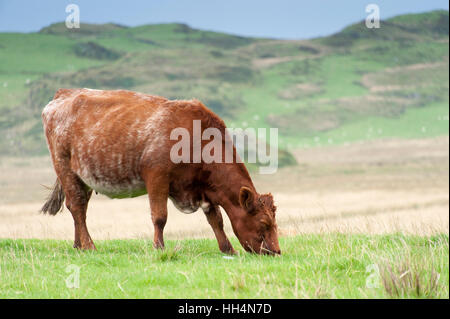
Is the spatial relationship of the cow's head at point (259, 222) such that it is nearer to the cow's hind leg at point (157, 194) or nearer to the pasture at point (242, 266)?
the pasture at point (242, 266)

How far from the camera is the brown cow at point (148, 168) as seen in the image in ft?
35.3

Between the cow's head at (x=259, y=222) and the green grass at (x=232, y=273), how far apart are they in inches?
10.4

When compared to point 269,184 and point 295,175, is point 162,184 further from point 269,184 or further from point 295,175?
point 295,175

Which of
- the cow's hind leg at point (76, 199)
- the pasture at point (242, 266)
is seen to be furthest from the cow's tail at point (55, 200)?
the cow's hind leg at point (76, 199)

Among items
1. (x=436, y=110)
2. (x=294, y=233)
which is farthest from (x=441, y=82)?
(x=294, y=233)

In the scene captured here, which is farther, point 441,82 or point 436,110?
point 441,82

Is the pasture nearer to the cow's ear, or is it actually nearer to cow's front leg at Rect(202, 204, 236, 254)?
cow's front leg at Rect(202, 204, 236, 254)

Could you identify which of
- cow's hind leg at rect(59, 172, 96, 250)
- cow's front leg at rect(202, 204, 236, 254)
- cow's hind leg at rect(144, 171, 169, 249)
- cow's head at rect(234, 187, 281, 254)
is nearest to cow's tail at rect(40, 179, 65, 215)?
cow's hind leg at rect(59, 172, 96, 250)

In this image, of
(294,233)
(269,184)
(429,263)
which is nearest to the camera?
(429,263)

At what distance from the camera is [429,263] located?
850 centimetres

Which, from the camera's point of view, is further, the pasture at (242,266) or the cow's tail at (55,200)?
the cow's tail at (55,200)

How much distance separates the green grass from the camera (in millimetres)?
7762
